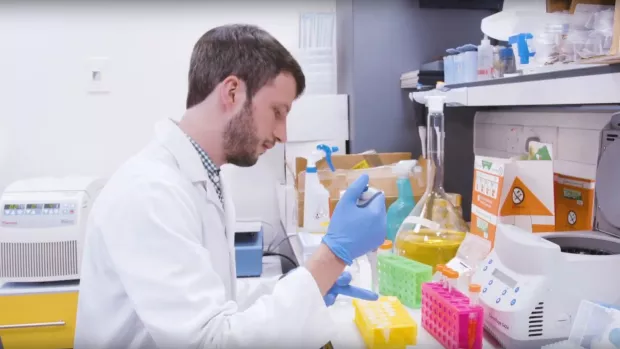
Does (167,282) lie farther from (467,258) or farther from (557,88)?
(557,88)

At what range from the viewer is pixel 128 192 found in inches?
40.2

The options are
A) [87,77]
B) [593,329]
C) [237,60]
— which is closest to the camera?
[593,329]

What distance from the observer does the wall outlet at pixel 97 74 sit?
264cm

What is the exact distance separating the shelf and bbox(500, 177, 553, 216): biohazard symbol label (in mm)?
237

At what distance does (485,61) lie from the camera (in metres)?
1.79

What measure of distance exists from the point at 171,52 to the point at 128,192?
6.05 ft

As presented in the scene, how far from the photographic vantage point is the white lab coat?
94 cm

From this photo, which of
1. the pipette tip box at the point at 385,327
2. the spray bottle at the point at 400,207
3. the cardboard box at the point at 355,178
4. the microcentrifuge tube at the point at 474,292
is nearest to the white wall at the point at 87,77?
the cardboard box at the point at 355,178

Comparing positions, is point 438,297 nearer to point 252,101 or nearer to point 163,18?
point 252,101

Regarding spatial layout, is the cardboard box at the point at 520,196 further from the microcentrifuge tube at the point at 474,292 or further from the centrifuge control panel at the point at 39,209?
the centrifuge control panel at the point at 39,209

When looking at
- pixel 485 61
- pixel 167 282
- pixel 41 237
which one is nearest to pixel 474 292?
pixel 167 282

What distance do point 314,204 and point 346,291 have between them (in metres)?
0.86

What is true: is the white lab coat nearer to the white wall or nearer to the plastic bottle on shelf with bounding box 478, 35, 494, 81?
the plastic bottle on shelf with bounding box 478, 35, 494, 81

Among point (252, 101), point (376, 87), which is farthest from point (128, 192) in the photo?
point (376, 87)
